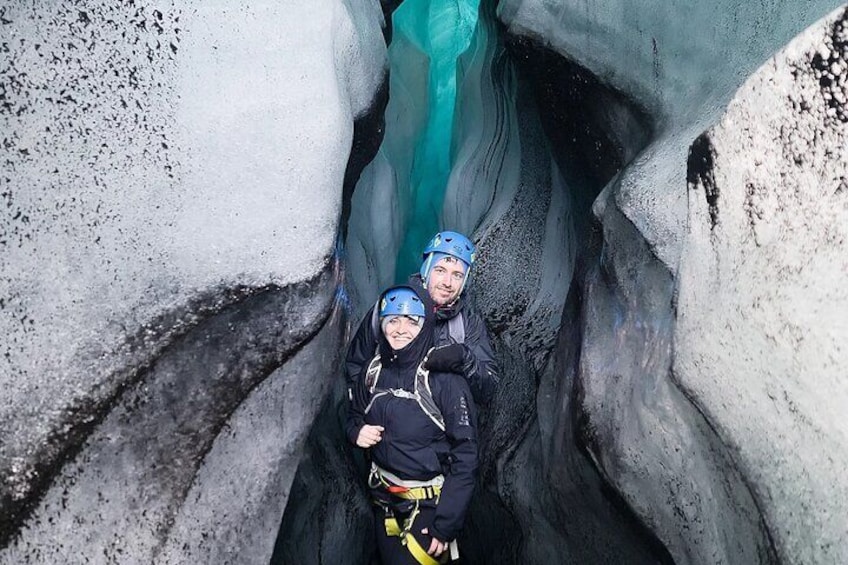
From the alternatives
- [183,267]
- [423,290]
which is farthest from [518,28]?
[183,267]

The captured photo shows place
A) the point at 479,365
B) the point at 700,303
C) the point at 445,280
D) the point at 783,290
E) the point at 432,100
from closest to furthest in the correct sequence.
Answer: the point at 783,290 → the point at 700,303 → the point at 479,365 → the point at 445,280 → the point at 432,100

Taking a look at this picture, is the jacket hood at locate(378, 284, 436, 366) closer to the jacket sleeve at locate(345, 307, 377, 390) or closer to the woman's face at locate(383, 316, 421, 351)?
the woman's face at locate(383, 316, 421, 351)

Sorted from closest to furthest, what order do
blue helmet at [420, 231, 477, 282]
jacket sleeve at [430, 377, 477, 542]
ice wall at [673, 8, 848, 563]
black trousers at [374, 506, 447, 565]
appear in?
ice wall at [673, 8, 848, 563]
jacket sleeve at [430, 377, 477, 542]
black trousers at [374, 506, 447, 565]
blue helmet at [420, 231, 477, 282]

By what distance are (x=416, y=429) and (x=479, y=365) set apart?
0.34 metres

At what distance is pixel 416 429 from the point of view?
250 centimetres

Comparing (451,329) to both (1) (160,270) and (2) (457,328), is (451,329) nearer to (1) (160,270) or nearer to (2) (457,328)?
(2) (457,328)

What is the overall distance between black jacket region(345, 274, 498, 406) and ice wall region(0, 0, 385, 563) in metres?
0.13

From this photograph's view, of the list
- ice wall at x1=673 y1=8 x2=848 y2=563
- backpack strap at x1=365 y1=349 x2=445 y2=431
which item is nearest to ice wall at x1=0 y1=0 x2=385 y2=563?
backpack strap at x1=365 y1=349 x2=445 y2=431

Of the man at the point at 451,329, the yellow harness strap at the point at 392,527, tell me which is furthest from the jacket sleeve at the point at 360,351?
the yellow harness strap at the point at 392,527

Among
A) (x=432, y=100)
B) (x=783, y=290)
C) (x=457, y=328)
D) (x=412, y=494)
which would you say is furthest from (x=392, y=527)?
(x=432, y=100)

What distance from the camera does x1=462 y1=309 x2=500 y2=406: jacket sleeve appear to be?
8.69 feet

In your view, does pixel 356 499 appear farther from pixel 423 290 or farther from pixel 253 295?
pixel 253 295

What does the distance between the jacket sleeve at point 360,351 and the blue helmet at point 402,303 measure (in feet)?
0.78

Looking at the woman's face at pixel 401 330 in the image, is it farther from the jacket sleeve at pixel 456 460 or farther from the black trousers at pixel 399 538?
the black trousers at pixel 399 538
